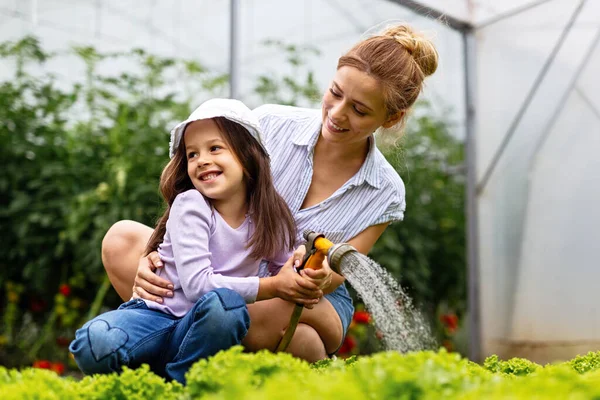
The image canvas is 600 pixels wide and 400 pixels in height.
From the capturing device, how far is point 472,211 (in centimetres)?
520

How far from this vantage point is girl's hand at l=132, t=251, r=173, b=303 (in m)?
2.08

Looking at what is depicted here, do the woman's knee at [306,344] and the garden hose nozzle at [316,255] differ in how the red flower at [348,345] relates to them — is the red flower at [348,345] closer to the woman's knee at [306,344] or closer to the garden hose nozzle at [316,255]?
the woman's knee at [306,344]

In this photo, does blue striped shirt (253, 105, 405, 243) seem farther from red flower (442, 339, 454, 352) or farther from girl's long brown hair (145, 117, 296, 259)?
red flower (442, 339, 454, 352)

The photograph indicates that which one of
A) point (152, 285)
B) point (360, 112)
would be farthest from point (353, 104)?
point (152, 285)

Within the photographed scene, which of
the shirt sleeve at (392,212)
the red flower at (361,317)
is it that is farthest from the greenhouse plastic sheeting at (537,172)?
the shirt sleeve at (392,212)

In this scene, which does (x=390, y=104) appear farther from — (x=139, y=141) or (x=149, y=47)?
(x=149, y=47)

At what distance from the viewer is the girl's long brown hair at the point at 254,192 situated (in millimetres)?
2150

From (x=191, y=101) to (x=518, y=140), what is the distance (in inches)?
81.5

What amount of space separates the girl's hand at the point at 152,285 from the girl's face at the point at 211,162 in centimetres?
25

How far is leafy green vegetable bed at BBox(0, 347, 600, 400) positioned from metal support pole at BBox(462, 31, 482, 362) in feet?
12.1

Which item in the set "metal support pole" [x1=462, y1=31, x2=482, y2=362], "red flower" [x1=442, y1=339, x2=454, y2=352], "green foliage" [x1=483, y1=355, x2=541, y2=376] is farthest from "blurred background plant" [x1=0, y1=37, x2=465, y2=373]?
"green foliage" [x1=483, y1=355, x2=541, y2=376]

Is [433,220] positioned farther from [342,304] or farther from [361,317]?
[342,304]

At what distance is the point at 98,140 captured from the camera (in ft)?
13.9

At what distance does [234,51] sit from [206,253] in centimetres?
228
